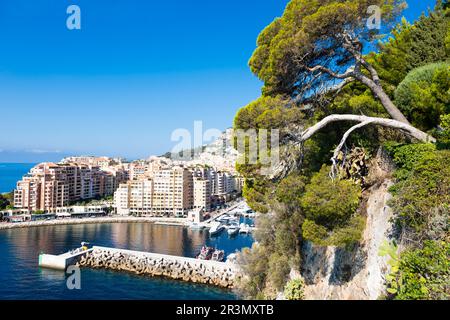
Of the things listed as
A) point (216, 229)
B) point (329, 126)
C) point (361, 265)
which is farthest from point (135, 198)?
point (361, 265)

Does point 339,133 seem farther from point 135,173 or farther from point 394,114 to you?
point 135,173

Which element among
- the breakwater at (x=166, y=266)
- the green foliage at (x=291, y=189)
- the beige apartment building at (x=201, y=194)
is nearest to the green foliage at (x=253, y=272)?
the green foliage at (x=291, y=189)

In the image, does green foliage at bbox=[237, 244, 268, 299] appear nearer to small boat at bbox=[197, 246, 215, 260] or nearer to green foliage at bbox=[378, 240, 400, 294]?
green foliage at bbox=[378, 240, 400, 294]

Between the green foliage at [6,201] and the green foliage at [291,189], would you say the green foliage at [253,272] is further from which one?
the green foliage at [6,201]

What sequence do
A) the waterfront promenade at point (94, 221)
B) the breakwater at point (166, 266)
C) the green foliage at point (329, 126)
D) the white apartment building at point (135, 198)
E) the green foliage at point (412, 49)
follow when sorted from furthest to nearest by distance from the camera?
1. the white apartment building at point (135, 198)
2. the waterfront promenade at point (94, 221)
3. the breakwater at point (166, 266)
4. the green foliage at point (412, 49)
5. the green foliage at point (329, 126)

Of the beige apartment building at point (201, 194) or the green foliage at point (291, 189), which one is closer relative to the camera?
the green foliage at point (291, 189)

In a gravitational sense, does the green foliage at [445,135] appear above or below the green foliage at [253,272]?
above

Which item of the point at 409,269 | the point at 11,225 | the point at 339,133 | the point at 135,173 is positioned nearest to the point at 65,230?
the point at 11,225
